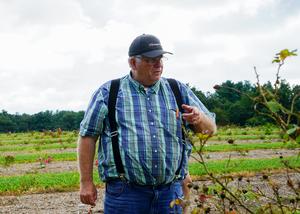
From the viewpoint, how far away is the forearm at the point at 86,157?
3002 mm

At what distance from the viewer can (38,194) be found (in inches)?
340

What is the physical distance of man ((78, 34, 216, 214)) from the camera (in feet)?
9.46

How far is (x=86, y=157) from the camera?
302 cm

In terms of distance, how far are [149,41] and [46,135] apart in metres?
31.7

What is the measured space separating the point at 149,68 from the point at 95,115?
412 millimetres

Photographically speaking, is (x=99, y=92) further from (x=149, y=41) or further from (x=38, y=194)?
(x=38, y=194)

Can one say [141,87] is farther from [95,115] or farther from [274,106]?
[274,106]

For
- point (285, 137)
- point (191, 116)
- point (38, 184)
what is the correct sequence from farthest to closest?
point (38, 184) < point (191, 116) < point (285, 137)

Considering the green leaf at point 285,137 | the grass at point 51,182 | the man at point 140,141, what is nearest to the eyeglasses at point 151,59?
the man at point 140,141

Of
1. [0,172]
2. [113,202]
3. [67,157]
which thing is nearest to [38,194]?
[0,172]

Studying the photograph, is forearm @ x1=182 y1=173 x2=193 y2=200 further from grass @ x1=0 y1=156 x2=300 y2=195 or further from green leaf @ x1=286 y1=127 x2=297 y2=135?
grass @ x1=0 y1=156 x2=300 y2=195

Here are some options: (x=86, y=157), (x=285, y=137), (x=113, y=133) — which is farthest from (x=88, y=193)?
(x=285, y=137)

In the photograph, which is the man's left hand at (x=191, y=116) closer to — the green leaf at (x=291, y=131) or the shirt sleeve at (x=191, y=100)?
the shirt sleeve at (x=191, y=100)

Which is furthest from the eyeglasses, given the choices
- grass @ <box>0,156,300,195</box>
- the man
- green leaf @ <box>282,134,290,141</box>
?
grass @ <box>0,156,300,195</box>
